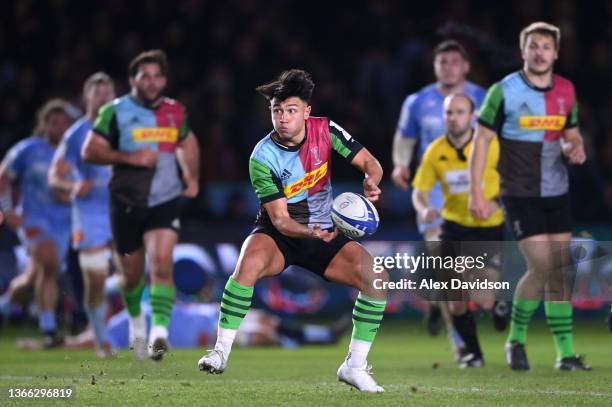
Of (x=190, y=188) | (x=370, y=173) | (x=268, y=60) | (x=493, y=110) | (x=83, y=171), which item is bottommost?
(x=370, y=173)

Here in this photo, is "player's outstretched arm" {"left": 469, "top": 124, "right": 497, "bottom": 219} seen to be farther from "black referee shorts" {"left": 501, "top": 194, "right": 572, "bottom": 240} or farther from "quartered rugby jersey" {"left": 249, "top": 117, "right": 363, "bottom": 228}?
"quartered rugby jersey" {"left": 249, "top": 117, "right": 363, "bottom": 228}

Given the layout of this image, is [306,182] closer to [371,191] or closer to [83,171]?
[371,191]

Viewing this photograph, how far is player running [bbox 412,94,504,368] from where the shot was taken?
34.5ft

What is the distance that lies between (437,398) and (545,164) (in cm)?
289

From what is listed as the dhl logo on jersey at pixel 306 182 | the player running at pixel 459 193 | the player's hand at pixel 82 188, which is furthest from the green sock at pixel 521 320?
the player's hand at pixel 82 188

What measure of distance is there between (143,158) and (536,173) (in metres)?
3.12

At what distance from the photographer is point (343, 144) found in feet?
26.8

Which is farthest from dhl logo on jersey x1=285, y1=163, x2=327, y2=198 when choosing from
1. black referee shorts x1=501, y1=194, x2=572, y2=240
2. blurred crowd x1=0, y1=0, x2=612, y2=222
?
blurred crowd x1=0, y1=0, x2=612, y2=222

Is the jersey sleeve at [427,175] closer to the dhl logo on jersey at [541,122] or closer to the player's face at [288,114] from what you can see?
the dhl logo on jersey at [541,122]

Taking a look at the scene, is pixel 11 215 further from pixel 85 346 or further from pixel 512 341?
pixel 512 341

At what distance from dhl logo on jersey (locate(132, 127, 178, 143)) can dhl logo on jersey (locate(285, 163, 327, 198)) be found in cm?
306

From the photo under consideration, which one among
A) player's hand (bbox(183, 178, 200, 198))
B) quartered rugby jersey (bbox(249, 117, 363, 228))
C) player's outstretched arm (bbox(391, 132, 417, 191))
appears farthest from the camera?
player's outstretched arm (bbox(391, 132, 417, 191))

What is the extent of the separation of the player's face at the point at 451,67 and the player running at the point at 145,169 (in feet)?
7.69

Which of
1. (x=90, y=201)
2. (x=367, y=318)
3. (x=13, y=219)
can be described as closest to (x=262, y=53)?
(x=13, y=219)
